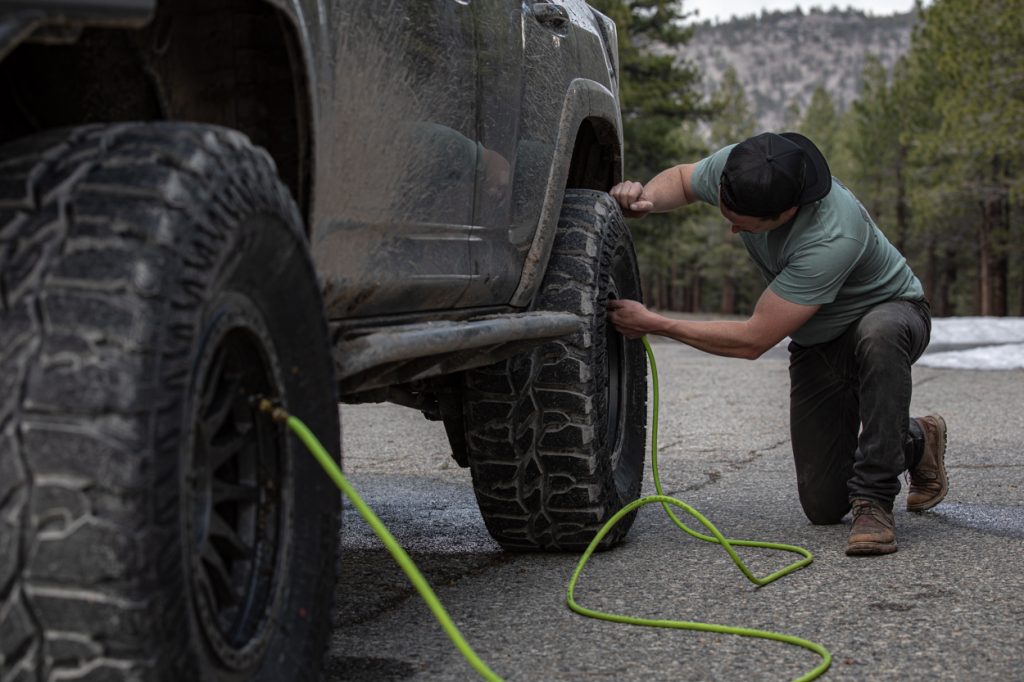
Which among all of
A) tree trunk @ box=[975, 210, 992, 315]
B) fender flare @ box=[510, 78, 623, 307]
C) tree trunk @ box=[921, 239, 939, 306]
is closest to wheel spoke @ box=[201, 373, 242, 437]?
fender flare @ box=[510, 78, 623, 307]

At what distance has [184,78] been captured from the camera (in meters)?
2.21

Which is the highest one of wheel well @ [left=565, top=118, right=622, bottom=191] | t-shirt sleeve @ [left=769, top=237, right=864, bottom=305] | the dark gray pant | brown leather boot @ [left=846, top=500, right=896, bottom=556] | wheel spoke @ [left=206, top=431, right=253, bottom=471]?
wheel well @ [left=565, top=118, right=622, bottom=191]

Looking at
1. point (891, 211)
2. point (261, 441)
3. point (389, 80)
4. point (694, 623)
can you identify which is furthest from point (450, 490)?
point (891, 211)

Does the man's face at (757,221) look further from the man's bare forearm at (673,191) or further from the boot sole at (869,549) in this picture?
the boot sole at (869,549)

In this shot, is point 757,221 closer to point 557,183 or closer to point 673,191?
point 673,191

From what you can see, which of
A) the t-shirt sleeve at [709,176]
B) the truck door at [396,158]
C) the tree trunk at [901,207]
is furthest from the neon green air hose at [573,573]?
the tree trunk at [901,207]

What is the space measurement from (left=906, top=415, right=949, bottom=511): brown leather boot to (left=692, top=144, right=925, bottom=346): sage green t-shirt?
0.58 metres

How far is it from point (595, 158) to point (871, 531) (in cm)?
165

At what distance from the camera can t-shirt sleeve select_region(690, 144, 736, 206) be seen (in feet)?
14.0

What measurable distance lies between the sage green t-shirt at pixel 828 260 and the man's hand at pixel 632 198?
19 centimetres

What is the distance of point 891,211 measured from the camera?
5147 cm

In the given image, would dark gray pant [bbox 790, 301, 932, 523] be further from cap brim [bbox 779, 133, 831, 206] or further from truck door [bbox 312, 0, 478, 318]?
truck door [bbox 312, 0, 478, 318]

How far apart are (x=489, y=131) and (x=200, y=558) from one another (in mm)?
1653

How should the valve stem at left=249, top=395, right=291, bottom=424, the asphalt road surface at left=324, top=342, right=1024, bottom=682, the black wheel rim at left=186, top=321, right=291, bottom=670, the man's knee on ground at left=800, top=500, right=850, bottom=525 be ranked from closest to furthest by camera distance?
the black wheel rim at left=186, top=321, right=291, bottom=670 < the valve stem at left=249, top=395, right=291, bottom=424 < the asphalt road surface at left=324, top=342, right=1024, bottom=682 < the man's knee on ground at left=800, top=500, right=850, bottom=525
